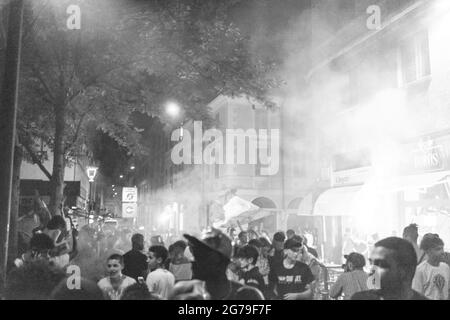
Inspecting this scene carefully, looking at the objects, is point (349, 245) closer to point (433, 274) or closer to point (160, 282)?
point (433, 274)

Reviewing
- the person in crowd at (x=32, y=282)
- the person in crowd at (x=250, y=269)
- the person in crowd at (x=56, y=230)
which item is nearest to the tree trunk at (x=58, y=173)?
the person in crowd at (x=56, y=230)

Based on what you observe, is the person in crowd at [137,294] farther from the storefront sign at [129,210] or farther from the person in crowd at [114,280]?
the storefront sign at [129,210]

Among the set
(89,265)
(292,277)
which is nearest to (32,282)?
(292,277)

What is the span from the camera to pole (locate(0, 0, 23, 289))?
16.3ft

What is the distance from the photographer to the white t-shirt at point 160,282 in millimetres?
4969

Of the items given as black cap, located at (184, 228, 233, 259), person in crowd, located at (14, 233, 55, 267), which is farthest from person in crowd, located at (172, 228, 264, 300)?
person in crowd, located at (14, 233, 55, 267)

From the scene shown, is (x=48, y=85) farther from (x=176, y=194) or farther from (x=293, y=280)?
(x=176, y=194)

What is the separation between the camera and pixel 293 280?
5.19m

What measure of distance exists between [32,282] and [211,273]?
2094 mm

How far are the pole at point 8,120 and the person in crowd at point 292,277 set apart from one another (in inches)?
125

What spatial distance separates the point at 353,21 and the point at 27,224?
11703 mm

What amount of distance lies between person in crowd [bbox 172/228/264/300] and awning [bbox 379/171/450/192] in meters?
7.51

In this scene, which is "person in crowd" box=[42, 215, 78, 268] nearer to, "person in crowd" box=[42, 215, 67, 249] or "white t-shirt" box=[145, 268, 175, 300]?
"person in crowd" box=[42, 215, 67, 249]
